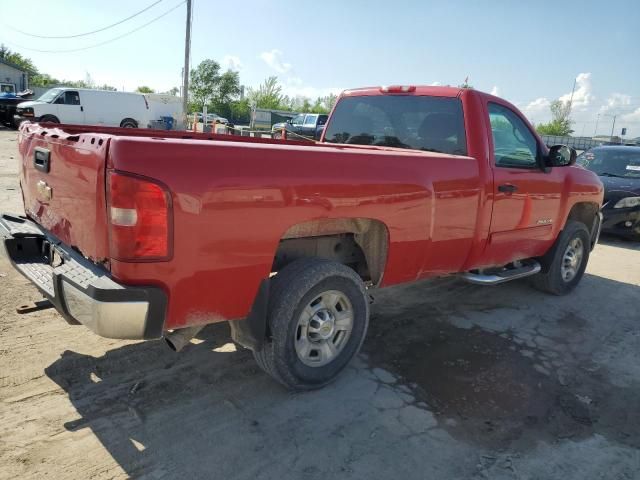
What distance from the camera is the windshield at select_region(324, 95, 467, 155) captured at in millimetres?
4176

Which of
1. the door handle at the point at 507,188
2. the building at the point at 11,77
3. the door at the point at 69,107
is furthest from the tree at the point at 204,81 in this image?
the door handle at the point at 507,188

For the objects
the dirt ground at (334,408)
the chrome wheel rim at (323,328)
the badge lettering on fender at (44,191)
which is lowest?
the dirt ground at (334,408)

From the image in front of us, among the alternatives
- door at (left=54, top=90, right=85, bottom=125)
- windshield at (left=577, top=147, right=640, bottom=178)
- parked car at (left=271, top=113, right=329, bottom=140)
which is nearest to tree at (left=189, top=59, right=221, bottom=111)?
parked car at (left=271, top=113, right=329, bottom=140)

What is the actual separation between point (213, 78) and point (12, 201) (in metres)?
55.5

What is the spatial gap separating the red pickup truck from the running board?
33 millimetres

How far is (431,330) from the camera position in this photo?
4422 mm

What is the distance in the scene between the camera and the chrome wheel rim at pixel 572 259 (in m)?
5.60

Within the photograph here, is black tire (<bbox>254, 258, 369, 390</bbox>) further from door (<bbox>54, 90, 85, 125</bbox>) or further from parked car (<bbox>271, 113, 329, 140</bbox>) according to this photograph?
parked car (<bbox>271, 113, 329, 140</bbox>)

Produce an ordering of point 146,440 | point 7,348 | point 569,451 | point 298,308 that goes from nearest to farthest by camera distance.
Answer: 1. point 146,440
2. point 569,451
3. point 298,308
4. point 7,348

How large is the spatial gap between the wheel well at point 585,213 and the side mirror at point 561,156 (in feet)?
3.05

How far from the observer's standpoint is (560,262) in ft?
18.0

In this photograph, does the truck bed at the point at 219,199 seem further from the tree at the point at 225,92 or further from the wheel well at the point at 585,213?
the tree at the point at 225,92

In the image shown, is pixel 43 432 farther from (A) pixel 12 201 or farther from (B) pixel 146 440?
(A) pixel 12 201

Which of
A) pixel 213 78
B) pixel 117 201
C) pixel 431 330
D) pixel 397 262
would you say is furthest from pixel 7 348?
pixel 213 78
